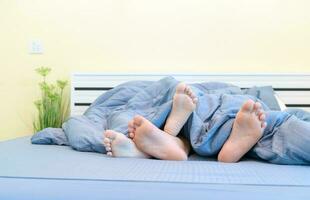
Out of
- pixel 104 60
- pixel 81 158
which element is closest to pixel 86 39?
pixel 104 60

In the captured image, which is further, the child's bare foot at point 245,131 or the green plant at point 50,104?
the green plant at point 50,104

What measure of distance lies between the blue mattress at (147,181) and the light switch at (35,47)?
4.91 ft

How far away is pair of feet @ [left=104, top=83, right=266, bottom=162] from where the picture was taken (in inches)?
40.9

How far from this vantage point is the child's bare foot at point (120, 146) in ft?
3.56

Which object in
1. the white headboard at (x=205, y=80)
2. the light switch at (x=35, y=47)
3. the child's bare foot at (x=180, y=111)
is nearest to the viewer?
the child's bare foot at (x=180, y=111)

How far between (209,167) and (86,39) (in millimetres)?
1602

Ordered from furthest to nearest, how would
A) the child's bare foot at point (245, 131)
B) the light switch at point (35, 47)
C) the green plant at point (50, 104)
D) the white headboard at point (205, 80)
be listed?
the light switch at point (35, 47)
the green plant at point (50, 104)
the white headboard at point (205, 80)
the child's bare foot at point (245, 131)

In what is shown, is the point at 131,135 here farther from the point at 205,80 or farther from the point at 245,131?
A: the point at 205,80

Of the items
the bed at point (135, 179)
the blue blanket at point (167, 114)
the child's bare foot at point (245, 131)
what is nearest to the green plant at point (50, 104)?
the blue blanket at point (167, 114)

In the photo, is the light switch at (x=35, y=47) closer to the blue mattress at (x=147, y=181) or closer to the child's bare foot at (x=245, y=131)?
the blue mattress at (x=147, y=181)

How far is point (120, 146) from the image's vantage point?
3.57 feet

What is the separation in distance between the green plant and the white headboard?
12cm

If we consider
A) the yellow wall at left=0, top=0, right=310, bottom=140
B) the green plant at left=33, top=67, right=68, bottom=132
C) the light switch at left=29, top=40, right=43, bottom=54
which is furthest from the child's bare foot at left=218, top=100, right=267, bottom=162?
the light switch at left=29, top=40, right=43, bottom=54

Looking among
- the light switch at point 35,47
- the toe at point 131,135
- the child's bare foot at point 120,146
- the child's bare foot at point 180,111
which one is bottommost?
the child's bare foot at point 120,146
